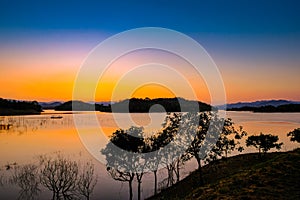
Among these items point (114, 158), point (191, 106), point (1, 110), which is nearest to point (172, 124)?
point (191, 106)

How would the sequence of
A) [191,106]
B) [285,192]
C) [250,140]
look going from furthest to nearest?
[250,140] → [191,106] → [285,192]

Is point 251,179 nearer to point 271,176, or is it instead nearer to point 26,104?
point 271,176

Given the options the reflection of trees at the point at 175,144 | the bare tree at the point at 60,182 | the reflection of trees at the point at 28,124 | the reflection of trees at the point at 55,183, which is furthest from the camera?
the reflection of trees at the point at 28,124

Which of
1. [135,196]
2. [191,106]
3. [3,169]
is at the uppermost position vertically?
[191,106]

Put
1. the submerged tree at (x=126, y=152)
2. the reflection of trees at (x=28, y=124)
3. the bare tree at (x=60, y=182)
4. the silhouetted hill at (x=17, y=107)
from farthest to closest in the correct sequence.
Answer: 1. the silhouetted hill at (x=17, y=107)
2. the reflection of trees at (x=28, y=124)
3. the submerged tree at (x=126, y=152)
4. the bare tree at (x=60, y=182)

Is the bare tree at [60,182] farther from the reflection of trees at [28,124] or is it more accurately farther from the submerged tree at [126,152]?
the reflection of trees at [28,124]

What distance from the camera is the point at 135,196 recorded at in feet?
122

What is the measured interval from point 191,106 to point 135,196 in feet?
46.3

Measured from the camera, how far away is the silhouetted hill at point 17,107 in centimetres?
16835

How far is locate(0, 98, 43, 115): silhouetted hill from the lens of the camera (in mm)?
168350

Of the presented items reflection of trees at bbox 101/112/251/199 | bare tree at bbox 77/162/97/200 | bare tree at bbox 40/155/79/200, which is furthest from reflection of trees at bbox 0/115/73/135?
reflection of trees at bbox 101/112/251/199

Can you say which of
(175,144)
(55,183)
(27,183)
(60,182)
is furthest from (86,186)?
(175,144)

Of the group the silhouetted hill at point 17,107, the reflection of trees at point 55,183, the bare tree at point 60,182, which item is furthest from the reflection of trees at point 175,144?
the silhouetted hill at point 17,107

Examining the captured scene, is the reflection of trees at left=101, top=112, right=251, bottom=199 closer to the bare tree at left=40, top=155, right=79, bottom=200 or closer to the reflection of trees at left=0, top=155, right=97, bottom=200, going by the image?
the reflection of trees at left=0, top=155, right=97, bottom=200
